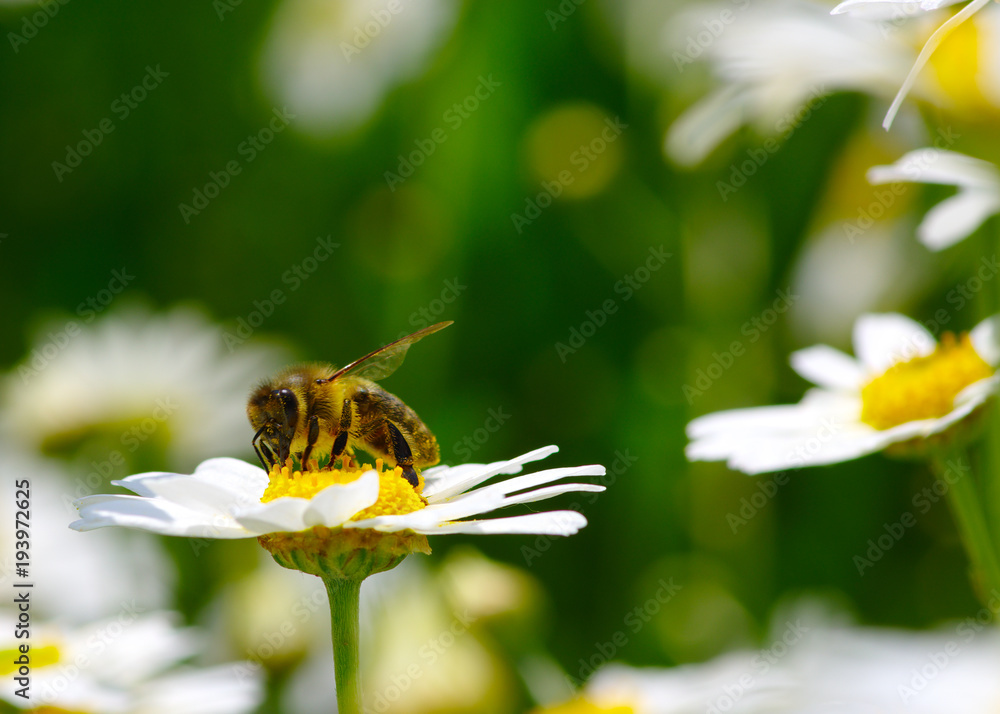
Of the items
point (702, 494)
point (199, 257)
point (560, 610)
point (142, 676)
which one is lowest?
point (142, 676)

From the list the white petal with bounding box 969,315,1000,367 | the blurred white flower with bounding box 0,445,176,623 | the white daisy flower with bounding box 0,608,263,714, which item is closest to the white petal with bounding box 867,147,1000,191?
the white petal with bounding box 969,315,1000,367

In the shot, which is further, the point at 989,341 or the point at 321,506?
the point at 989,341

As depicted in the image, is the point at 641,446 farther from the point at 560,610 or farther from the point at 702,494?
the point at 560,610

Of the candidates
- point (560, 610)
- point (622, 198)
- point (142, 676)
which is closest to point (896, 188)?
point (622, 198)

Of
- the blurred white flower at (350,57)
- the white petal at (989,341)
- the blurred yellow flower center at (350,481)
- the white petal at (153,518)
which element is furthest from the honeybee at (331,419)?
the blurred white flower at (350,57)

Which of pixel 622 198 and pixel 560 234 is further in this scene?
pixel 560 234

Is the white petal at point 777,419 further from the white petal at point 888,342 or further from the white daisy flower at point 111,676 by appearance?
the white daisy flower at point 111,676

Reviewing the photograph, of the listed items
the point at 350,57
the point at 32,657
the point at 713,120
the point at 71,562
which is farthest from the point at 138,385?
the point at 32,657

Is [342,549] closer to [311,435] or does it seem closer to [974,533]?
[311,435]

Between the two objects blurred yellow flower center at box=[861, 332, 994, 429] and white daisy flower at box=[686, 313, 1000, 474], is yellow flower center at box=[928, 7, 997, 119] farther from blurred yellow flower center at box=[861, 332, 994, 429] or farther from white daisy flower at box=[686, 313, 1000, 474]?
blurred yellow flower center at box=[861, 332, 994, 429]
